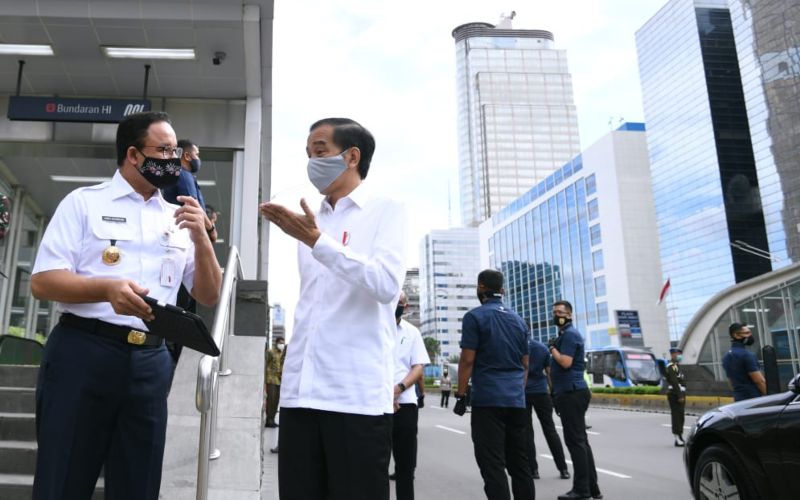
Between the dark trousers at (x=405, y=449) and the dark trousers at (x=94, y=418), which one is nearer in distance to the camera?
the dark trousers at (x=94, y=418)

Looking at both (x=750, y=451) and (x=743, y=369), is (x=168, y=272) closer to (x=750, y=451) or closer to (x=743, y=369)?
(x=750, y=451)

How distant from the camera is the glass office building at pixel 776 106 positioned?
223 ft

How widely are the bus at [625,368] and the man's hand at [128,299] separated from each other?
1265 inches

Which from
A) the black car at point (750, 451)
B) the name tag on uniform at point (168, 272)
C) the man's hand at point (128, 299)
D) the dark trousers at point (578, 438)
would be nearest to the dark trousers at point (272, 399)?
the dark trousers at point (578, 438)

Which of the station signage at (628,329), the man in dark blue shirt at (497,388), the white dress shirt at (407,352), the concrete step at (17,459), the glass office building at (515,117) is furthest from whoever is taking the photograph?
the glass office building at (515,117)

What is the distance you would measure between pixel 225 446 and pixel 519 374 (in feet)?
7.25

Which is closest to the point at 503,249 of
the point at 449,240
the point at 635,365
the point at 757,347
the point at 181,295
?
the point at 449,240

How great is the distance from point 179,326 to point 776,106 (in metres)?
81.6

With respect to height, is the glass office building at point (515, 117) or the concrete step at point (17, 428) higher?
the glass office building at point (515, 117)

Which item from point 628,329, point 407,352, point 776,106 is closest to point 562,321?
point 407,352

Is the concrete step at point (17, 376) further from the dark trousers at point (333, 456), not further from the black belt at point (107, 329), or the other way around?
the dark trousers at point (333, 456)

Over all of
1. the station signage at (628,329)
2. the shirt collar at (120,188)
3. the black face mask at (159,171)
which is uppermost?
the station signage at (628,329)

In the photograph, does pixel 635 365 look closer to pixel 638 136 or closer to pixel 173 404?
pixel 173 404

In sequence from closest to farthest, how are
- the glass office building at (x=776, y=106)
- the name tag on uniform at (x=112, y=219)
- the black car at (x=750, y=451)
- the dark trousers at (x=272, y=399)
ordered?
the name tag on uniform at (x=112, y=219), the black car at (x=750, y=451), the dark trousers at (x=272, y=399), the glass office building at (x=776, y=106)
